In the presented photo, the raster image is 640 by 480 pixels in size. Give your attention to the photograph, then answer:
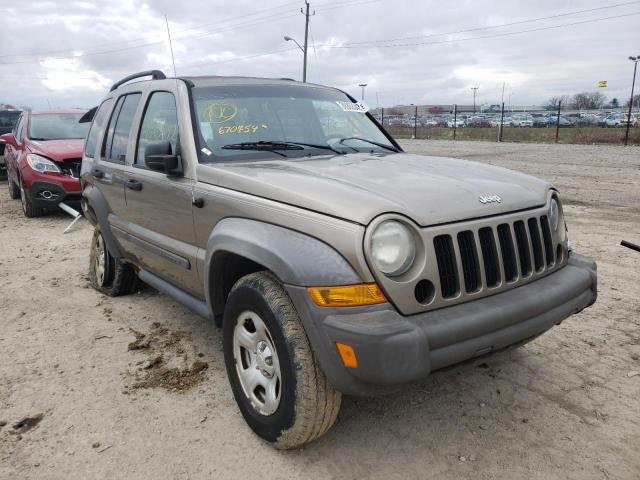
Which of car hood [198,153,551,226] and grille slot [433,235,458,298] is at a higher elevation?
car hood [198,153,551,226]

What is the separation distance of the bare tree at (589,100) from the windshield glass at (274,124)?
222 ft

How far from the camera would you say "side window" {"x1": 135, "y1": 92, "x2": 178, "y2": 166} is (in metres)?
3.47

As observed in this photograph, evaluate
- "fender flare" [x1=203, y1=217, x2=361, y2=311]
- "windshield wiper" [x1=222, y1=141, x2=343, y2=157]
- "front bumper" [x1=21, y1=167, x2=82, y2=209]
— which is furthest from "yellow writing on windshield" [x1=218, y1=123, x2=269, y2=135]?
"front bumper" [x1=21, y1=167, x2=82, y2=209]

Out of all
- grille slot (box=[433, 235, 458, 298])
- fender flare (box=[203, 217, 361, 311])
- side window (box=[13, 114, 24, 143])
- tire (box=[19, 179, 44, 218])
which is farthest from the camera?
side window (box=[13, 114, 24, 143])

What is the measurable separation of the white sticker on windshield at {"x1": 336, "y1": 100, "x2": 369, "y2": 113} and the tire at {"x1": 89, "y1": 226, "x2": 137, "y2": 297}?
2.39 meters

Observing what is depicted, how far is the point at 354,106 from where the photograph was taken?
13.7ft

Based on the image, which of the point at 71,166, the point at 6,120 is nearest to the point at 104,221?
the point at 71,166

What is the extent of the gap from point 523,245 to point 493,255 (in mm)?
270

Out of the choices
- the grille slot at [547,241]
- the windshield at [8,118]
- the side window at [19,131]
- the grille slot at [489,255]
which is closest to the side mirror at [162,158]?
the grille slot at [489,255]

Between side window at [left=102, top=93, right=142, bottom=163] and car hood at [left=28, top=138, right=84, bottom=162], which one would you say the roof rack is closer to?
side window at [left=102, top=93, right=142, bottom=163]

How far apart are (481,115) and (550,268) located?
46.1 metres

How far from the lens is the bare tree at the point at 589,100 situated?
64.3m

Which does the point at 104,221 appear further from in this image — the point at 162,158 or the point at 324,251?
the point at 324,251

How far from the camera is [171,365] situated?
11.8 feet
